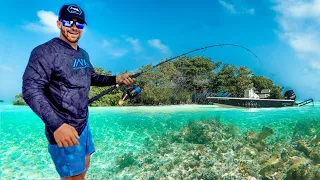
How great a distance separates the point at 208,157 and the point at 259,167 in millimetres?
955

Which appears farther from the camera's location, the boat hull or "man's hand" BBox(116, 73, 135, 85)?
the boat hull

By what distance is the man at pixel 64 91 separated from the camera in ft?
4.58

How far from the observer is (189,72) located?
127 feet

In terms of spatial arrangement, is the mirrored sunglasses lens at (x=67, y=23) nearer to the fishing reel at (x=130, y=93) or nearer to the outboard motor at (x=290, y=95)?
the fishing reel at (x=130, y=93)

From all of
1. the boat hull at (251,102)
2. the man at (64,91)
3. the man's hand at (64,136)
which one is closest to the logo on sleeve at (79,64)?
the man at (64,91)

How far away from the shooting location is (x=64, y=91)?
158 centimetres

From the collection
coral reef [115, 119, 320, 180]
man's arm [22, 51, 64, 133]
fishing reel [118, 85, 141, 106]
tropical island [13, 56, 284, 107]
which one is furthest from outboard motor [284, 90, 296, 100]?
man's arm [22, 51, 64, 133]

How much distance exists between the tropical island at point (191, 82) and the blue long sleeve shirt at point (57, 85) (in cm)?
2913

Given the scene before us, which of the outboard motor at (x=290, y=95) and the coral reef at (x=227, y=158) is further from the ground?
the outboard motor at (x=290, y=95)

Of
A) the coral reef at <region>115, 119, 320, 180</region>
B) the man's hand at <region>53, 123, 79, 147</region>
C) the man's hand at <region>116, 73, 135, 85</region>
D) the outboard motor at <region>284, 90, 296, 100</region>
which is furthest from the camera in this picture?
the outboard motor at <region>284, 90, 296, 100</region>

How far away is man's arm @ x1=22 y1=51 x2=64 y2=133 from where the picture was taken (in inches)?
54.7

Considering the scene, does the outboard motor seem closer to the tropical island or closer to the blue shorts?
the tropical island

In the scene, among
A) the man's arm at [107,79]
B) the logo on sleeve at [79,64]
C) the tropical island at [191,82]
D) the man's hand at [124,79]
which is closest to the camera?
the logo on sleeve at [79,64]

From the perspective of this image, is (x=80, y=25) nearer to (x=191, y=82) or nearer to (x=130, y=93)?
(x=130, y=93)
